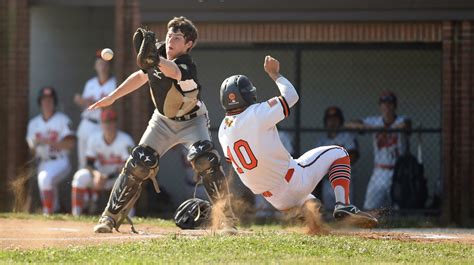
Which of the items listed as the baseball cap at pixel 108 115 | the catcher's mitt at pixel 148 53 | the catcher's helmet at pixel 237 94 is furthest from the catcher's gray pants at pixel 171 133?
the baseball cap at pixel 108 115

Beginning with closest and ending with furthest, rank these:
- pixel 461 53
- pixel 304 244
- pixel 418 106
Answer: pixel 304 244, pixel 461 53, pixel 418 106

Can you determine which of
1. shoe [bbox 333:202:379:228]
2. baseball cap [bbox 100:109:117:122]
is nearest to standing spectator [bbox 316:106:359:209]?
baseball cap [bbox 100:109:117:122]

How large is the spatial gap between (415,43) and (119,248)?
756 cm

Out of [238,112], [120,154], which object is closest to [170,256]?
[238,112]

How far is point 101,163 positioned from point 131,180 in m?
4.89

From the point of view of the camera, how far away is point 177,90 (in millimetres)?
10609

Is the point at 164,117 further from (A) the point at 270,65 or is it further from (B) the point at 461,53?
(B) the point at 461,53

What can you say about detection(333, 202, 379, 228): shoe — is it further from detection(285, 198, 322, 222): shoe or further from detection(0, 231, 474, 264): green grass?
detection(0, 231, 474, 264): green grass

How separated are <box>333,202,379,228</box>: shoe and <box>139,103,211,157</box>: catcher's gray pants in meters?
1.42

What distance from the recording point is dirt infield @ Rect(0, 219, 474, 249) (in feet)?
33.9

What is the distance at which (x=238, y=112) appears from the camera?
10461 mm

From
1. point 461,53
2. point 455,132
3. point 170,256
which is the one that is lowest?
point 170,256

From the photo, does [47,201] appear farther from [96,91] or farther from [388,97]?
[388,97]

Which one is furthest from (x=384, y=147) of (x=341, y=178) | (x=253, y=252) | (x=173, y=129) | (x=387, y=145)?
(x=253, y=252)
